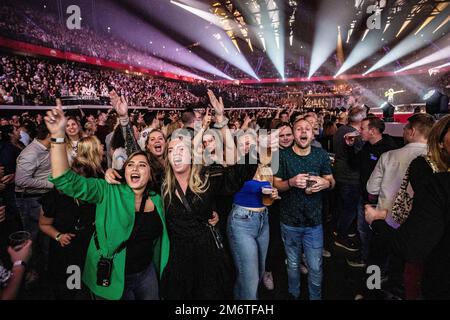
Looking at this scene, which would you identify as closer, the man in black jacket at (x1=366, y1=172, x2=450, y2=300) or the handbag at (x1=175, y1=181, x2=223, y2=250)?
the man in black jacket at (x1=366, y1=172, x2=450, y2=300)

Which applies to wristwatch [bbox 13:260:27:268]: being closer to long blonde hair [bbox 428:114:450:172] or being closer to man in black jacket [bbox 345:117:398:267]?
long blonde hair [bbox 428:114:450:172]

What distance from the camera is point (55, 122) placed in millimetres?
1699

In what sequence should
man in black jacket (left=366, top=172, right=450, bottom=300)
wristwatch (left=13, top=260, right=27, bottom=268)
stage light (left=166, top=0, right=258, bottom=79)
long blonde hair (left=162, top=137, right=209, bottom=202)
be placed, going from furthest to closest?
1. stage light (left=166, top=0, right=258, bottom=79)
2. long blonde hair (left=162, top=137, right=209, bottom=202)
3. wristwatch (left=13, top=260, right=27, bottom=268)
4. man in black jacket (left=366, top=172, right=450, bottom=300)

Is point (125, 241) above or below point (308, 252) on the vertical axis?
above

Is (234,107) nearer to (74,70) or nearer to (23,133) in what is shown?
(74,70)

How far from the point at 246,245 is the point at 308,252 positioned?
2.33ft

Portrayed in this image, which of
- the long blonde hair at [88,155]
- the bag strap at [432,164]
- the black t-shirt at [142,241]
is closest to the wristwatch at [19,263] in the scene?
the black t-shirt at [142,241]

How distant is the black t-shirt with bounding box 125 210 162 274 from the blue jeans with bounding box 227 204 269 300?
665mm

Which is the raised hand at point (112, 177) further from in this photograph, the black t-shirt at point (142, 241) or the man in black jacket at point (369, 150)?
the man in black jacket at point (369, 150)

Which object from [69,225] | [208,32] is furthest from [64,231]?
[208,32]

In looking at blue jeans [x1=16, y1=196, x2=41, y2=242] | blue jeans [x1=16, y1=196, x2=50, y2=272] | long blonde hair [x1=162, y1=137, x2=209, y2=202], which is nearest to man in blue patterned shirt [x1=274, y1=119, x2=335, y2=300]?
long blonde hair [x1=162, y1=137, x2=209, y2=202]

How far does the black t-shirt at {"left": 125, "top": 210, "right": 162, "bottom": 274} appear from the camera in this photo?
1.88 m

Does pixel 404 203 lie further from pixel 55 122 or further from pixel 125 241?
pixel 55 122

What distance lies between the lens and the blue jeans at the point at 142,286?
1887 millimetres
